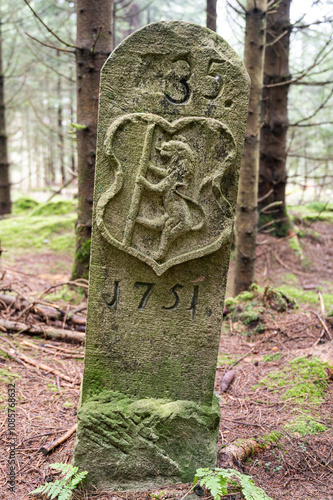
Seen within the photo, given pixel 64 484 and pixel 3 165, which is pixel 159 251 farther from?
pixel 3 165

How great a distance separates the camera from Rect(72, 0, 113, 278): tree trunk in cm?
471

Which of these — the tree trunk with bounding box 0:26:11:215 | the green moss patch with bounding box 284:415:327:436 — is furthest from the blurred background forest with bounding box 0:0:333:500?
the tree trunk with bounding box 0:26:11:215

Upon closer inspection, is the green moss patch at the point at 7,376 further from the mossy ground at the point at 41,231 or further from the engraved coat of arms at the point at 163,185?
the mossy ground at the point at 41,231

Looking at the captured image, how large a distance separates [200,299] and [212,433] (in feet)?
2.73

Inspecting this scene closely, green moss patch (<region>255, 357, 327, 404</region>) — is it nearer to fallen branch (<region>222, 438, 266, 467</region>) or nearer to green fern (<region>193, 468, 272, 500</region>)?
fallen branch (<region>222, 438, 266, 467</region>)

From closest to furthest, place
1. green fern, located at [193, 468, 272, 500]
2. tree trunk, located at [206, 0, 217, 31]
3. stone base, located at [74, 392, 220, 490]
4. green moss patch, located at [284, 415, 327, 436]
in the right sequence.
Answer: green fern, located at [193, 468, 272, 500]
stone base, located at [74, 392, 220, 490]
green moss patch, located at [284, 415, 327, 436]
tree trunk, located at [206, 0, 217, 31]

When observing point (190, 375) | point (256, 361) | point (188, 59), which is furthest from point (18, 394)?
point (188, 59)

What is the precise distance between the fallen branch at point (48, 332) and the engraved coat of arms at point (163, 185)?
7.18ft

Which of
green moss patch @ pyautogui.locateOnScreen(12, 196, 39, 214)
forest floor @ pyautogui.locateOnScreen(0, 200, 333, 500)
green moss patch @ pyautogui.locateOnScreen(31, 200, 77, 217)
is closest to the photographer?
forest floor @ pyautogui.locateOnScreen(0, 200, 333, 500)

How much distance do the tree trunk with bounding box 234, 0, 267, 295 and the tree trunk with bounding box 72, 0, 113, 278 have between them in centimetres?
179

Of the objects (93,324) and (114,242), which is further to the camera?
(93,324)

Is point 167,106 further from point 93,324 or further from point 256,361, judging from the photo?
point 256,361

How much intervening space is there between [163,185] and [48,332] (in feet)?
8.40

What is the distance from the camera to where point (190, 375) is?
249cm
